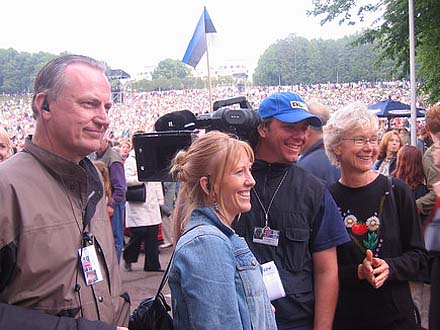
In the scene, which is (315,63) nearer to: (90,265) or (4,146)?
(4,146)

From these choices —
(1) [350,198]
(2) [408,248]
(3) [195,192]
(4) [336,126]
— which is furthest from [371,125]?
→ (3) [195,192]

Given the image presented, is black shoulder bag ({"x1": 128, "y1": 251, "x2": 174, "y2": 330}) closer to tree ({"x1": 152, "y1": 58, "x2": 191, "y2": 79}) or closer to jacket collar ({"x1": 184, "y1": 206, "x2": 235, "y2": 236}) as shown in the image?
jacket collar ({"x1": 184, "y1": 206, "x2": 235, "y2": 236})

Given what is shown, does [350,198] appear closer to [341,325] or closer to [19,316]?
[341,325]

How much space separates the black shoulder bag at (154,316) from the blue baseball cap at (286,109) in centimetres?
87

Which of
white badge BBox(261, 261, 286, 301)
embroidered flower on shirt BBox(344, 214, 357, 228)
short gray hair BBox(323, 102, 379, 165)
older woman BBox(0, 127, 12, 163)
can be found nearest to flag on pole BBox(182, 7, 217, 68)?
older woman BBox(0, 127, 12, 163)

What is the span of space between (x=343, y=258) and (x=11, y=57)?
43776mm

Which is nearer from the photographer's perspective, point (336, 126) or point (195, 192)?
point (195, 192)

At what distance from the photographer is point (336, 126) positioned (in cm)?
262

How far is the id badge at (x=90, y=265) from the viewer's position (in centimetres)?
163

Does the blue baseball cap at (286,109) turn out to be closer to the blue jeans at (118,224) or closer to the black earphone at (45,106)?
the black earphone at (45,106)

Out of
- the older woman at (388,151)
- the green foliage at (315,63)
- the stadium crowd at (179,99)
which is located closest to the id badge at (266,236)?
the older woman at (388,151)

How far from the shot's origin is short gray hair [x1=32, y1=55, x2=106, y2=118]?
5.51 ft

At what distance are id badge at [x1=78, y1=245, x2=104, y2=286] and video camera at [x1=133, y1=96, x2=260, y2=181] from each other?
0.62 m

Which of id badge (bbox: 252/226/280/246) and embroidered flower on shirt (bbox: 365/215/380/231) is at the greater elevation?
id badge (bbox: 252/226/280/246)
